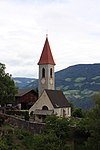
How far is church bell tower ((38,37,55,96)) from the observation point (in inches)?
3076

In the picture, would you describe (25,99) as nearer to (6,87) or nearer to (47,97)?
(47,97)

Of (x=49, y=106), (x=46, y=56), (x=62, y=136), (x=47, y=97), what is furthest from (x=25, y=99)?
(x=62, y=136)

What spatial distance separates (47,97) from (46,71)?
1145 cm

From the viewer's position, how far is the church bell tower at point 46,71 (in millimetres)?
78125

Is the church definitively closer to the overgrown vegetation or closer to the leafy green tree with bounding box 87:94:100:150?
the overgrown vegetation

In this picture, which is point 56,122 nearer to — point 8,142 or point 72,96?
point 8,142

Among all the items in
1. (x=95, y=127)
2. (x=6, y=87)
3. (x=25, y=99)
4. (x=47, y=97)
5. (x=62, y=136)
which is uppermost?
(x=6, y=87)

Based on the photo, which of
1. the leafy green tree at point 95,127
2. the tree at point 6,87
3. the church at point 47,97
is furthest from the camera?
the church at point 47,97

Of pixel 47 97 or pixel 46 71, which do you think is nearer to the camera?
pixel 47 97

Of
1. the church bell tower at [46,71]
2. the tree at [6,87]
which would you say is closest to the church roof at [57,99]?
the church bell tower at [46,71]

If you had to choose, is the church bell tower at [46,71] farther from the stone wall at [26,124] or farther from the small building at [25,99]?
the stone wall at [26,124]

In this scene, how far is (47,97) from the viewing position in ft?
222

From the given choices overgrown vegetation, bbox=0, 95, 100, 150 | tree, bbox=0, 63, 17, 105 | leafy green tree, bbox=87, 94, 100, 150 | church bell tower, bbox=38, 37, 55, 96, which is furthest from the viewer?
church bell tower, bbox=38, 37, 55, 96

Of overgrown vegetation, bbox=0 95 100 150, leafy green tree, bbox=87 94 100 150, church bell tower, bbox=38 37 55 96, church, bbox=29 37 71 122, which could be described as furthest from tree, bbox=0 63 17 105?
leafy green tree, bbox=87 94 100 150
